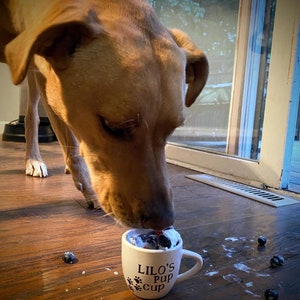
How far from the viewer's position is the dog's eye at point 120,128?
82cm

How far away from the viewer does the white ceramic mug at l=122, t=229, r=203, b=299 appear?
754mm

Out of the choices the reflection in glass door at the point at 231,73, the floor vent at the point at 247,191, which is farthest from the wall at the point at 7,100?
the floor vent at the point at 247,191

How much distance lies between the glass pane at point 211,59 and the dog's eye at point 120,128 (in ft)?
5.46

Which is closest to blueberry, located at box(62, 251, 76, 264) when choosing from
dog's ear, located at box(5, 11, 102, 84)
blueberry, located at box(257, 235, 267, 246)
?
dog's ear, located at box(5, 11, 102, 84)

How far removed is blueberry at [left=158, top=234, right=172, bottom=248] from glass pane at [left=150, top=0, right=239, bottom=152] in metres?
1.69

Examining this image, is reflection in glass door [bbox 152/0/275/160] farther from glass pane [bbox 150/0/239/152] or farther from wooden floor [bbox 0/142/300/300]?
wooden floor [bbox 0/142/300/300]

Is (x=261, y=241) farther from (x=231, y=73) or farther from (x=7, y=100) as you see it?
(x=7, y=100)

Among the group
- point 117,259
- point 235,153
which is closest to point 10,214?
point 117,259

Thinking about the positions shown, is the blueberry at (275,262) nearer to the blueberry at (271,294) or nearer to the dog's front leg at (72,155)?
the blueberry at (271,294)

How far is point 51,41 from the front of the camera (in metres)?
0.85

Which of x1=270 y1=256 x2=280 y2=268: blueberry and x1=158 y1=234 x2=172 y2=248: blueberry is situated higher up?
x1=158 y1=234 x2=172 y2=248: blueberry

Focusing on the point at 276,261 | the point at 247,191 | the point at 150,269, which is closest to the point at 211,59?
the point at 247,191

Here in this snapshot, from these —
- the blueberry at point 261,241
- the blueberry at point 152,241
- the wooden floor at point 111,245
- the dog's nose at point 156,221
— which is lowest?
the wooden floor at point 111,245

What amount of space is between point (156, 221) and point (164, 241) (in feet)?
0.15
